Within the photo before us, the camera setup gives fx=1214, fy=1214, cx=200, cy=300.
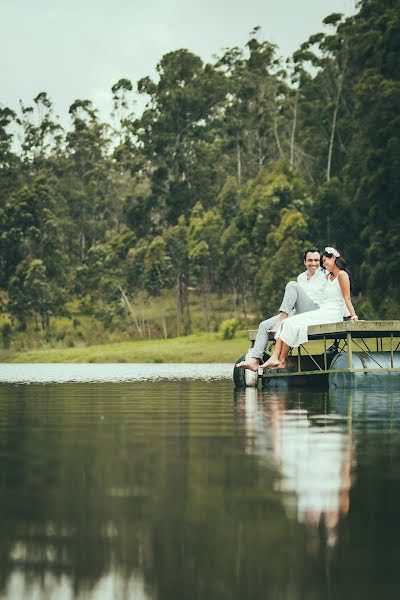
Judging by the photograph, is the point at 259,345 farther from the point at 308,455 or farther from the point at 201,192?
the point at 201,192

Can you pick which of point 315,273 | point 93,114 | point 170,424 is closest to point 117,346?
point 93,114

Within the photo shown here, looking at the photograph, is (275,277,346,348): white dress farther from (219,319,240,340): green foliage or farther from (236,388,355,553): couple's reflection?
(219,319,240,340): green foliage

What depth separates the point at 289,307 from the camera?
65.3 feet

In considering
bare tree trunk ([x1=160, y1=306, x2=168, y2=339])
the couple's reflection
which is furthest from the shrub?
the couple's reflection

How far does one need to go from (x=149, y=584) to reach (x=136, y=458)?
421 cm

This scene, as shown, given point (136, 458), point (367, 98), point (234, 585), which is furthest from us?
point (367, 98)

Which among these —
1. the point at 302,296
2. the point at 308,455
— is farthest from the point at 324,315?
the point at 308,455

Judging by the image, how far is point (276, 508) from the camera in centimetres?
608

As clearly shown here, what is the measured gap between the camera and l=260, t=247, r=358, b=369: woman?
62.7ft

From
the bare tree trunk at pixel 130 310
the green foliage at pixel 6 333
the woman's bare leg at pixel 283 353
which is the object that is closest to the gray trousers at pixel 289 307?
the woman's bare leg at pixel 283 353

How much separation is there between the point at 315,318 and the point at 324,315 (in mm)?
219

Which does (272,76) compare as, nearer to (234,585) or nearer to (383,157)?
(383,157)

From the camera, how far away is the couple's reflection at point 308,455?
586 cm

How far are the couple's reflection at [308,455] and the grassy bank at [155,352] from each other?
4454 centimetres
